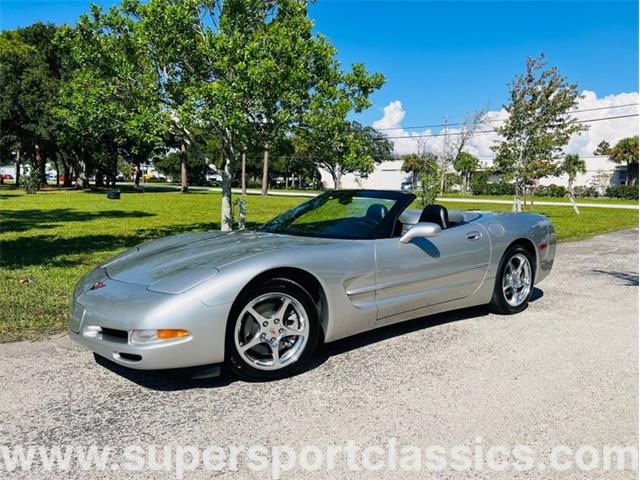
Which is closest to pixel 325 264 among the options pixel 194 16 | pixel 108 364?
pixel 108 364

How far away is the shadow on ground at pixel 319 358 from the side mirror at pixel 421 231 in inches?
34.3

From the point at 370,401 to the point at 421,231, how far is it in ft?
4.74

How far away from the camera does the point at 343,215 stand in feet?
14.7

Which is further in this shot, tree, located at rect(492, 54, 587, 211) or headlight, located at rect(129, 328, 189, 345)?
tree, located at rect(492, 54, 587, 211)

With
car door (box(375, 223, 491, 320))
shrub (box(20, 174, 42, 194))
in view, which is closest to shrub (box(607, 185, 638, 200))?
shrub (box(20, 174, 42, 194))

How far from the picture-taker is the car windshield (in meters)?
4.21

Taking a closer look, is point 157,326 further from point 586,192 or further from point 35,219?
point 586,192

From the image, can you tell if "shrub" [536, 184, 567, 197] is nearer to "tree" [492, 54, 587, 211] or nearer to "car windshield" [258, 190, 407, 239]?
"tree" [492, 54, 587, 211]

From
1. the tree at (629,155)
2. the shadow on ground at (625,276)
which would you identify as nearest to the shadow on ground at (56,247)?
the shadow on ground at (625,276)

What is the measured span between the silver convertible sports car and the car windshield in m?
0.01

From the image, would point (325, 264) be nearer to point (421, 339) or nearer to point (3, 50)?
point (421, 339)

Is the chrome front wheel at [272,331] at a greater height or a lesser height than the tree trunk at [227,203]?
lesser

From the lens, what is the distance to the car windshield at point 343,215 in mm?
4207

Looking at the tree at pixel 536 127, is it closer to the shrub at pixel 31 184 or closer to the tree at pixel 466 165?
the shrub at pixel 31 184
